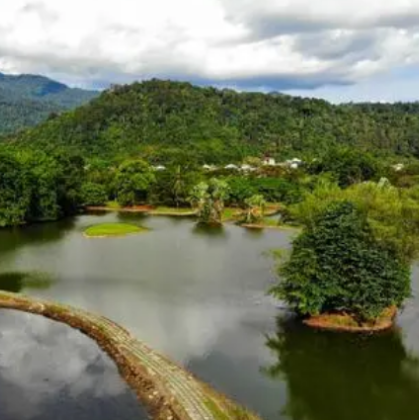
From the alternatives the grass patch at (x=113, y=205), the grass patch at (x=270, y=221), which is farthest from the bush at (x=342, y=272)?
the grass patch at (x=113, y=205)

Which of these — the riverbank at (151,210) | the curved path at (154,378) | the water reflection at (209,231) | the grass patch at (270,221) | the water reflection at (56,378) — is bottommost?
the riverbank at (151,210)

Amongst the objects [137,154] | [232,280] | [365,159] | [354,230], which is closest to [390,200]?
[354,230]

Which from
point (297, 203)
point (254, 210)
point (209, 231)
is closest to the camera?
point (297, 203)

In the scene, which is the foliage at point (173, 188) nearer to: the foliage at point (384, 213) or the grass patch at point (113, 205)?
the grass patch at point (113, 205)

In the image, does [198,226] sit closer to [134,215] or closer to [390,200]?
[134,215]

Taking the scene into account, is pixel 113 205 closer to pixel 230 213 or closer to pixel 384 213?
pixel 230 213

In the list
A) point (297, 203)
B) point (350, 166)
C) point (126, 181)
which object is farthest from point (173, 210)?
point (297, 203)
